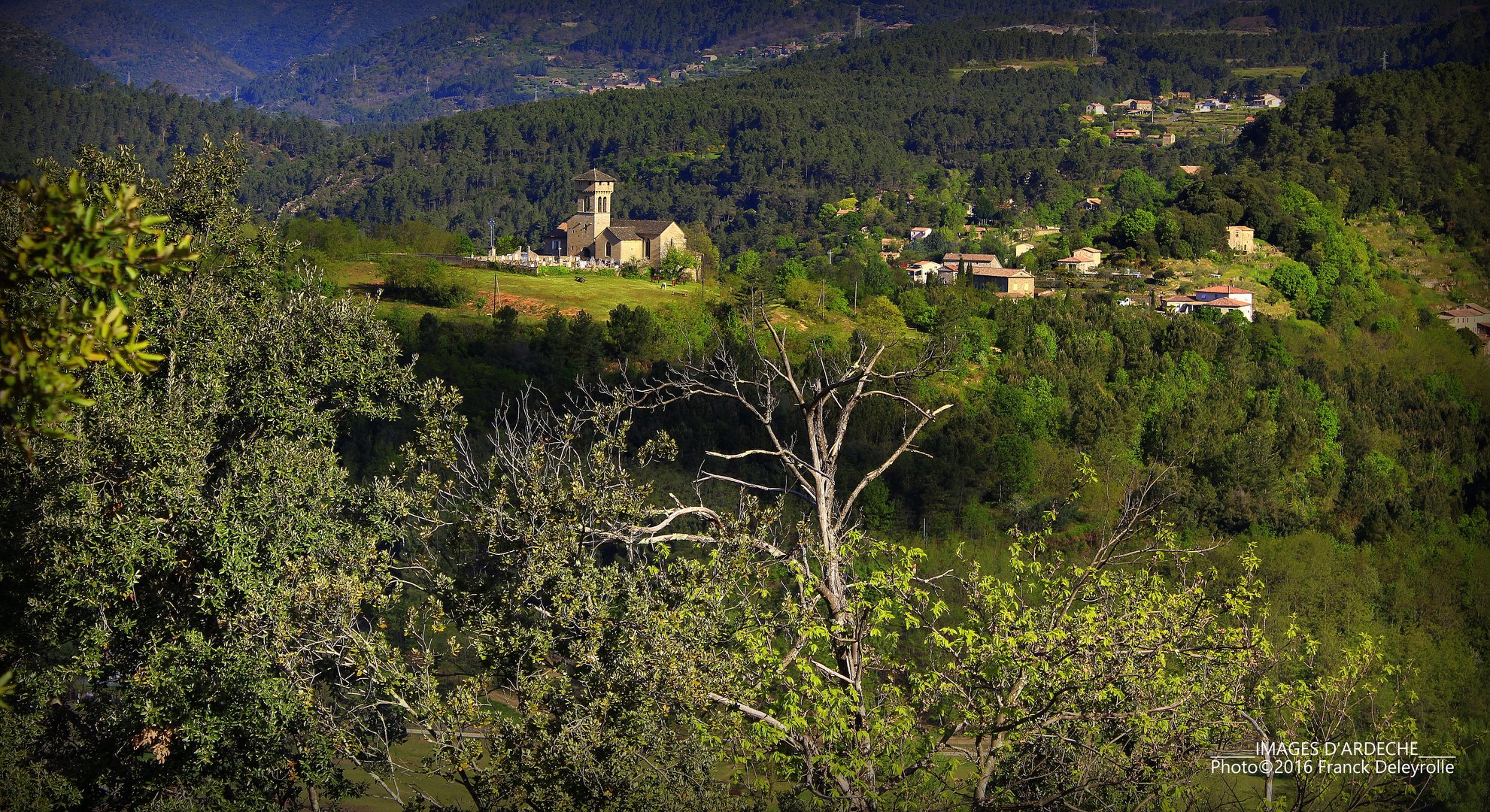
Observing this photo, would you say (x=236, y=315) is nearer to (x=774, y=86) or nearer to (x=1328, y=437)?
(x=1328, y=437)

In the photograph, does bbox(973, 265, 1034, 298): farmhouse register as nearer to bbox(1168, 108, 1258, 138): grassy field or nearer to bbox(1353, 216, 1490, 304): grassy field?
bbox(1353, 216, 1490, 304): grassy field

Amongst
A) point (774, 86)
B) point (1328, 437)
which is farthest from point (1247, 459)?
point (774, 86)

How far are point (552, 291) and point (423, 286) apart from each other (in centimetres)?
605

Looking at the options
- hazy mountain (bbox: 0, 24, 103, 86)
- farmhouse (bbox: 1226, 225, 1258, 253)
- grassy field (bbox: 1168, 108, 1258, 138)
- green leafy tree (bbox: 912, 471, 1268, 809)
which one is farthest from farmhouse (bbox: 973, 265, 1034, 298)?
hazy mountain (bbox: 0, 24, 103, 86)

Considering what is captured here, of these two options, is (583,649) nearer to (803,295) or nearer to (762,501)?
(762,501)

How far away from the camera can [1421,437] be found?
5122 cm

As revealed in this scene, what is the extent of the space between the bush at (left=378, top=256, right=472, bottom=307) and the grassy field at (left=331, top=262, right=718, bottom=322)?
550 millimetres

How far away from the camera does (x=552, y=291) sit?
165 ft

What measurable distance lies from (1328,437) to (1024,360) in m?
11.0

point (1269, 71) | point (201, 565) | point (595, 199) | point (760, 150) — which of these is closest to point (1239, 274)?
point (595, 199)

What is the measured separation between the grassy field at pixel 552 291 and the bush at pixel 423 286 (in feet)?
1.80

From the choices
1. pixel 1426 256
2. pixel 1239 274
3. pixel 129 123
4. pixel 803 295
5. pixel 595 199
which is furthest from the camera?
pixel 129 123

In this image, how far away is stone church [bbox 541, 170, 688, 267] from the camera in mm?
65250

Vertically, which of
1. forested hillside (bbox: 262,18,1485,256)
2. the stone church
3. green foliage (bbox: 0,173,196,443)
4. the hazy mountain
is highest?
the hazy mountain
